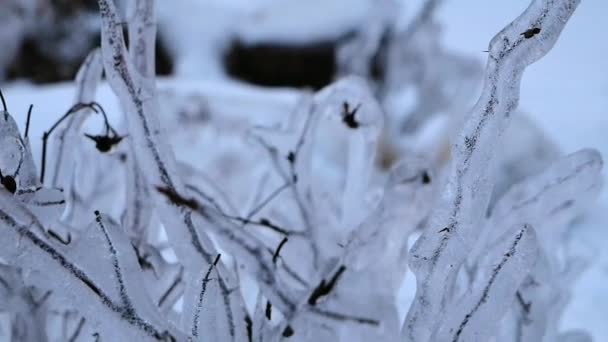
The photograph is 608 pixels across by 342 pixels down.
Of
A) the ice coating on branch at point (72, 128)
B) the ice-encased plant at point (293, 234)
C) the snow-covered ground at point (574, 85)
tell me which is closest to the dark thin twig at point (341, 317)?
the ice-encased plant at point (293, 234)

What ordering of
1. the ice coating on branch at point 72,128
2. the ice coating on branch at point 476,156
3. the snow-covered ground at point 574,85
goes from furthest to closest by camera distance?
1. the snow-covered ground at point 574,85
2. the ice coating on branch at point 72,128
3. the ice coating on branch at point 476,156

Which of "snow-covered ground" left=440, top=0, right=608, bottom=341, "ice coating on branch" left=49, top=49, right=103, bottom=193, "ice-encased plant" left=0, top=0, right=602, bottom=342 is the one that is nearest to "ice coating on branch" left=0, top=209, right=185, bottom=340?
"ice-encased plant" left=0, top=0, right=602, bottom=342

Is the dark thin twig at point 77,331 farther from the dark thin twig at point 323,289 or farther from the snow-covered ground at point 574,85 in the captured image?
the snow-covered ground at point 574,85

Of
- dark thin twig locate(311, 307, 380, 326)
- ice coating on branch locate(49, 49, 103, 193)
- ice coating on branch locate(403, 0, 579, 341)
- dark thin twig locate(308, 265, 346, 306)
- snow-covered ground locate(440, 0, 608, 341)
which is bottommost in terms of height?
dark thin twig locate(311, 307, 380, 326)

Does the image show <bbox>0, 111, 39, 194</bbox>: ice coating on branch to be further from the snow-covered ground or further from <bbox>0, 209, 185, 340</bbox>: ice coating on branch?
the snow-covered ground

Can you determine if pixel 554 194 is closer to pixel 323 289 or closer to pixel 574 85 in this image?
pixel 323 289

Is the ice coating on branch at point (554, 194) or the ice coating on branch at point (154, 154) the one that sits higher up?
the ice coating on branch at point (554, 194)

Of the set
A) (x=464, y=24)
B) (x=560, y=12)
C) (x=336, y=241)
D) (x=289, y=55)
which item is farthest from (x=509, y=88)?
(x=289, y=55)
